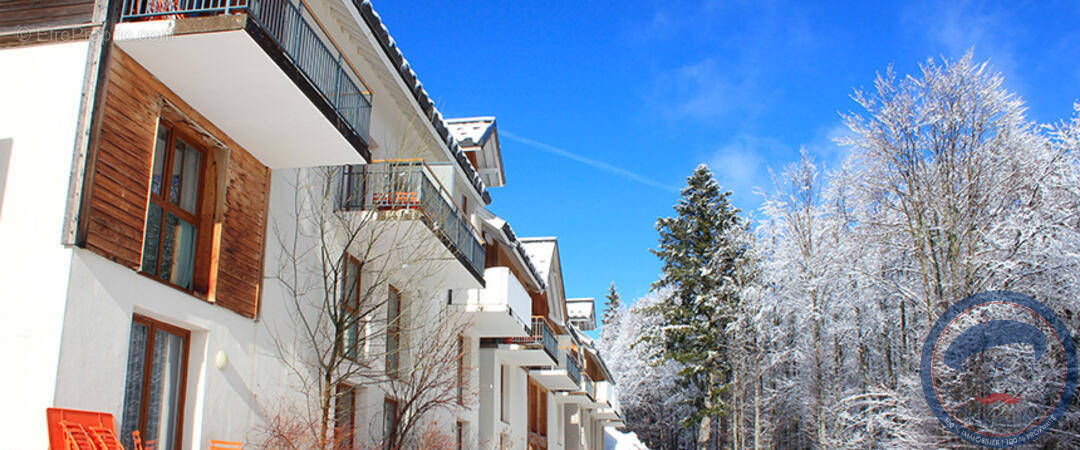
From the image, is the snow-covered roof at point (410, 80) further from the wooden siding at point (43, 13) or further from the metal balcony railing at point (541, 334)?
the metal balcony railing at point (541, 334)

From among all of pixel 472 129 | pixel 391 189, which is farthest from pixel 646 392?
pixel 391 189

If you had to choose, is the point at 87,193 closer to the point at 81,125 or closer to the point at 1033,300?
the point at 81,125

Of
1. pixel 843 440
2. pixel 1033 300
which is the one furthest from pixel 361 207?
pixel 843 440

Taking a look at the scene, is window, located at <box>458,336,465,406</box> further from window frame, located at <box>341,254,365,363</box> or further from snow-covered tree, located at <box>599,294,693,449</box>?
snow-covered tree, located at <box>599,294,693,449</box>

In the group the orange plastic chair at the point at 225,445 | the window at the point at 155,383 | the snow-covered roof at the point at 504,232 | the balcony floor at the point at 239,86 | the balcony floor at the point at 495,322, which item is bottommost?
the orange plastic chair at the point at 225,445

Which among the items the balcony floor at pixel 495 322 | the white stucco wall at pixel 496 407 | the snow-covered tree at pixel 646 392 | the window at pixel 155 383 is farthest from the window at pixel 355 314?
the snow-covered tree at pixel 646 392

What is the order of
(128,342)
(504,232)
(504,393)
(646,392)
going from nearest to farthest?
(128,342) → (504,232) → (504,393) → (646,392)

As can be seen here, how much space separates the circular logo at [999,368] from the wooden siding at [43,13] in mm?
20708

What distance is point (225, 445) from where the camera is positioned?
9867 millimetres

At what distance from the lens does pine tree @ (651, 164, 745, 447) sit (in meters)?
39.4

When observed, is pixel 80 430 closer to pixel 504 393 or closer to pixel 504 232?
pixel 504 232

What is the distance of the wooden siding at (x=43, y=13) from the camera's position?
28.5 ft

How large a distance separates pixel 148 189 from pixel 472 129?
15.3m

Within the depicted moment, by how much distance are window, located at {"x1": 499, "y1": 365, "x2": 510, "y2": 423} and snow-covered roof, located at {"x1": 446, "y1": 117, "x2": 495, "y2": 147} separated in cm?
683
